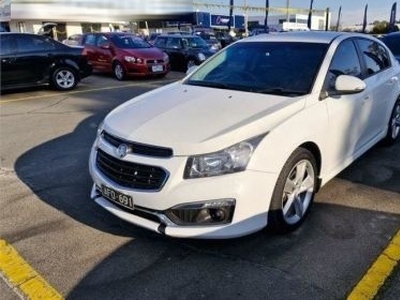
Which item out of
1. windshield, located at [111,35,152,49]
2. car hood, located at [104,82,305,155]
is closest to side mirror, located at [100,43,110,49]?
windshield, located at [111,35,152,49]

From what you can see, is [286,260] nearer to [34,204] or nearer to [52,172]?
[34,204]

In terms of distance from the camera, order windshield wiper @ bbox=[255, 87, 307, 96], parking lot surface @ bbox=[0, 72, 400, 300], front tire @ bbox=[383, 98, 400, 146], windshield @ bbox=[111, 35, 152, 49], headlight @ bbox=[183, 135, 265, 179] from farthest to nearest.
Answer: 1. windshield @ bbox=[111, 35, 152, 49]
2. front tire @ bbox=[383, 98, 400, 146]
3. windshield wiper @ bbox=[255, 87, 307, 96]
4. headlight @ bbox=[183, 135, 265, 179]
5. parking lot surface @ bbox=[0, 72, 400, 300]

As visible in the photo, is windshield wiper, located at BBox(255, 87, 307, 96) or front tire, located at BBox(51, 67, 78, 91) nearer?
windshield wiper, located at BBox(255, 87, 307, 96)

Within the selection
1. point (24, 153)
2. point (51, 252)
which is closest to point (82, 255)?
point (51, 252)

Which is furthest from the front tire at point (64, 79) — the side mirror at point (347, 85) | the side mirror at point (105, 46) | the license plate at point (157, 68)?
the side mirror at point (347, 85)

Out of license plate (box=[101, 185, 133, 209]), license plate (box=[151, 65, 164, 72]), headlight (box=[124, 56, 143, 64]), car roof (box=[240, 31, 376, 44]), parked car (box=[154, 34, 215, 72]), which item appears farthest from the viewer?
parked car (box=[154, 34, 215, 72])

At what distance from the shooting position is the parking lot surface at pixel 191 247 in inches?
114

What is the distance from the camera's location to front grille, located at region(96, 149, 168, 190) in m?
3.08

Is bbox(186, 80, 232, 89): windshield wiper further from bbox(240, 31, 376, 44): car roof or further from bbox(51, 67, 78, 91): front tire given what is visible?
bbox(51, 67, 78, 91): front tire

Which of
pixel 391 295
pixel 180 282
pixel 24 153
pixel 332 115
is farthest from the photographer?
pixel 24 153

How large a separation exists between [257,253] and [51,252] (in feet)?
5.32

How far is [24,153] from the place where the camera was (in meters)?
5.91

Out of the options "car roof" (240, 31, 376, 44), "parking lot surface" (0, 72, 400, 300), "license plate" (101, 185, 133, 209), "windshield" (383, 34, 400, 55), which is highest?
"car roof" (240, 31, 376, 44)

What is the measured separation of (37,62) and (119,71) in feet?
11.0
